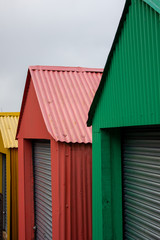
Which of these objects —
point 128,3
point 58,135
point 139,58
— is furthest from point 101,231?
point 128,3

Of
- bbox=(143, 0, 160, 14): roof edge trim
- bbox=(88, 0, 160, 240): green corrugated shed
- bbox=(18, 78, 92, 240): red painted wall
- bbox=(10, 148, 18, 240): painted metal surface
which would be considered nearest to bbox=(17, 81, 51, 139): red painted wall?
bbox=(18, 78, 92, 240): red painted wall

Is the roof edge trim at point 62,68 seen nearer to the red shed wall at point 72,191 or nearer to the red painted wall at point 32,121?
the red painted wall at point 32,121

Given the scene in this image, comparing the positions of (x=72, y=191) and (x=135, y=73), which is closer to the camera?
(x=135, y=73)

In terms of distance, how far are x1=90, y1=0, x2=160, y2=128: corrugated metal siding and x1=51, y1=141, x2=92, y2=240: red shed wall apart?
1775 millimetres

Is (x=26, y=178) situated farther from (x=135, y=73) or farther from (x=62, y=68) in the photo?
(x=135, y=73)

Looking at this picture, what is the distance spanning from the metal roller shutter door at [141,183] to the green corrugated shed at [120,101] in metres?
0.14

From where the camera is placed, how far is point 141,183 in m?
4.83

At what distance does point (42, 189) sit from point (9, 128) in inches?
205

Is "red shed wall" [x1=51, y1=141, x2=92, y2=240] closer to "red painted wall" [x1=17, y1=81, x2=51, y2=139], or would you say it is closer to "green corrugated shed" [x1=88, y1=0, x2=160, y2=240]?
"red painted wall" [x1=17, y1=81, x2=51, y2=139]

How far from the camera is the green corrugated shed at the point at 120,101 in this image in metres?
3.96

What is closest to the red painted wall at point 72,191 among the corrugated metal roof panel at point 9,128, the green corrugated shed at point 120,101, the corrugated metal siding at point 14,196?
the green corrugated shed at point 120,101

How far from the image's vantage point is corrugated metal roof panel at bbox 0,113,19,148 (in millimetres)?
11925

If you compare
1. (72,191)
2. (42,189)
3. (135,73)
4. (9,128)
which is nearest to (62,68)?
(42,189)

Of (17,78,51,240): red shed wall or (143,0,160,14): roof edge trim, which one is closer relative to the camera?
(143,0,160,14): roof edge trim
